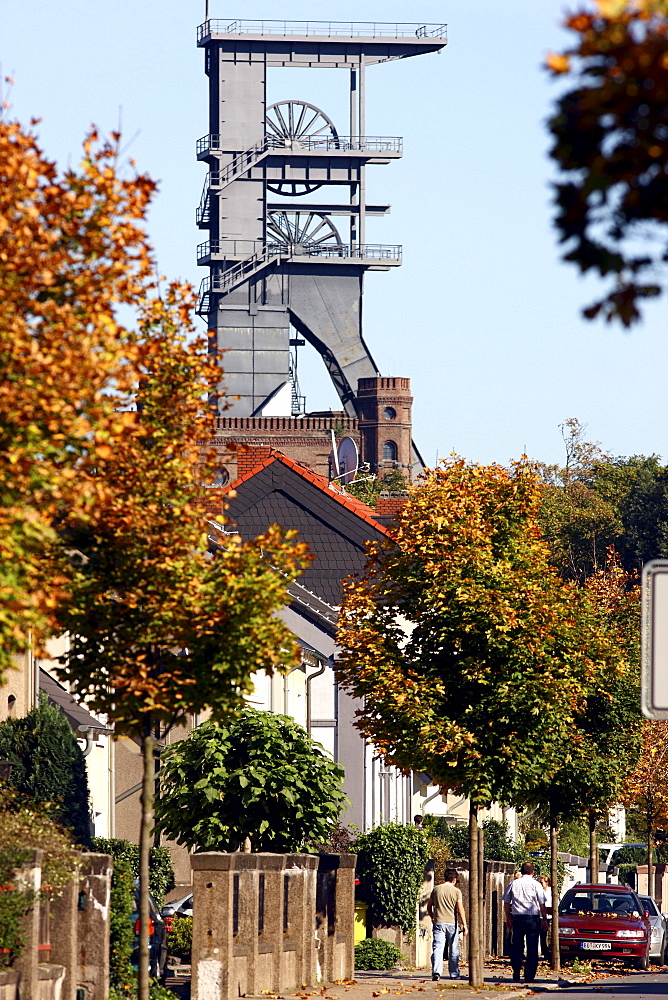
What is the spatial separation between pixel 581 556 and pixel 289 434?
92.6 feet

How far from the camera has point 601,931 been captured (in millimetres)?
29703

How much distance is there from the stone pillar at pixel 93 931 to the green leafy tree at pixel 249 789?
5.88 meters

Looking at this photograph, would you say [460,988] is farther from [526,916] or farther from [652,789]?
A: [652,789]

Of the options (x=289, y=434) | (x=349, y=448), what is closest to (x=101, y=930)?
(x=349, y=448)

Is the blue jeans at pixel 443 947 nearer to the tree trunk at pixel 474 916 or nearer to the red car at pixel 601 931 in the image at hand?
→ the tree trunk at pixel 474 916

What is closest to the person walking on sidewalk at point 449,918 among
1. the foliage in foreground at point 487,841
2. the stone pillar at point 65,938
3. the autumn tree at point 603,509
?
the stone pillar at point 65,938

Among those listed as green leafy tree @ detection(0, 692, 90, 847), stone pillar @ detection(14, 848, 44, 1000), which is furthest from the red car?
stone pillar @ detection(14, 848, 44, 1000)

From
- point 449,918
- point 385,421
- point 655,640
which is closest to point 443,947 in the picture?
point 449,918

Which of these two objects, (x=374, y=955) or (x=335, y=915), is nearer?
(x=335, y=915)

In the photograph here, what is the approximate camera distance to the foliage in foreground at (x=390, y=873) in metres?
26.3

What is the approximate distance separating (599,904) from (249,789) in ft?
38.3

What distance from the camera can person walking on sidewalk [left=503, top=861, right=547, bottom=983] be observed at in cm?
2276

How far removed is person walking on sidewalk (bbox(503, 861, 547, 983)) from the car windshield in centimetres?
667

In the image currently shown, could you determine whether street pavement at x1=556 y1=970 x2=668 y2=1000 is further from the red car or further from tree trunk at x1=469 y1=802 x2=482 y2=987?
tree trunk at x1=469 y1=802 x2=482 y2=987
